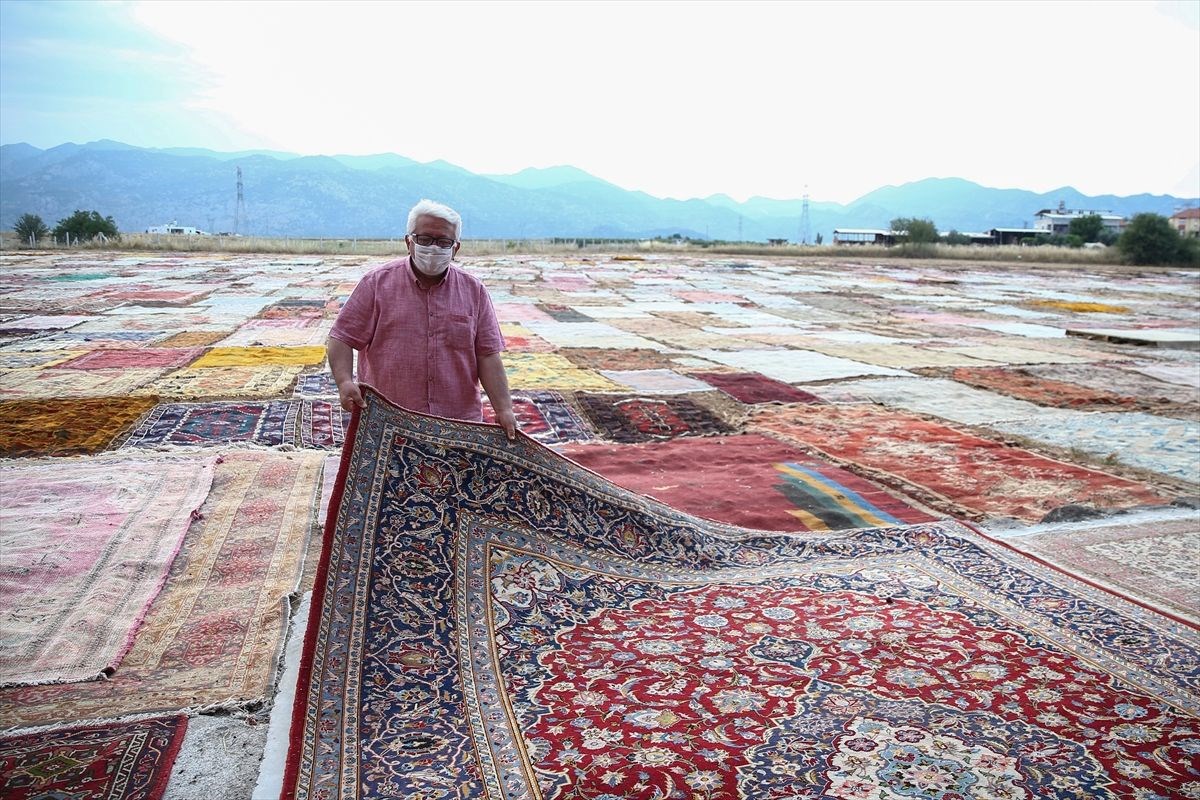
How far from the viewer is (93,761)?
7.92 ft

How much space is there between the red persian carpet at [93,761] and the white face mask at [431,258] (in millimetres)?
1778

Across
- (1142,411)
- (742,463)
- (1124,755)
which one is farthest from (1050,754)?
(1142,411)

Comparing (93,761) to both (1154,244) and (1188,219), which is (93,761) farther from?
(1188,219)

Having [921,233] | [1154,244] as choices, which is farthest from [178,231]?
[1154,244]

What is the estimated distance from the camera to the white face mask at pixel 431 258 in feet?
11.2

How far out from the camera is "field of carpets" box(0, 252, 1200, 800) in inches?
99.7

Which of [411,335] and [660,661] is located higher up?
[411,335]

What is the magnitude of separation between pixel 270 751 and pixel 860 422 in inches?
216

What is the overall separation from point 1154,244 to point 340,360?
40360 millimetres

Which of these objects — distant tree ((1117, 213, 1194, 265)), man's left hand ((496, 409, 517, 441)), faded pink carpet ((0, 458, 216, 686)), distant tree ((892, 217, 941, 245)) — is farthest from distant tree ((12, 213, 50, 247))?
distant tree ((1117, 213, 1194, 265))

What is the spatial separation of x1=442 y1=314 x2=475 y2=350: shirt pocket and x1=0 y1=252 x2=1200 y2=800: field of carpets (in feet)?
1.31

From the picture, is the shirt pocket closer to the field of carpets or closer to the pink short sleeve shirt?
the pink short sleeve shirt

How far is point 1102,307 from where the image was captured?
17.5 m

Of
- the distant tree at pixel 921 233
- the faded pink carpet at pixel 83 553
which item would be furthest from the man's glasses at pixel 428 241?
the distant tree at pixel 921 233
